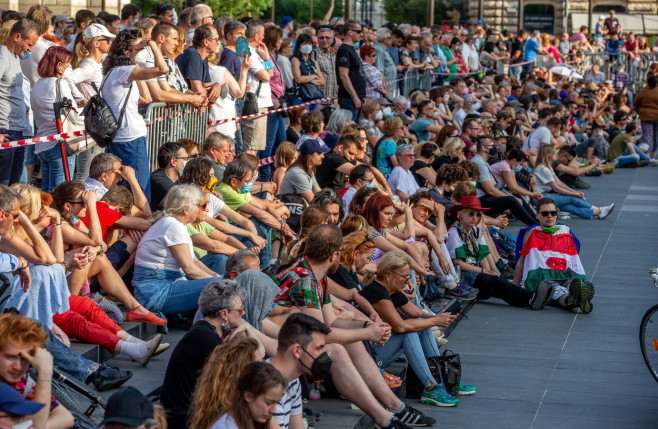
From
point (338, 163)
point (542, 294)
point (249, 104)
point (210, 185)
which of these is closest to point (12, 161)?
point (210, 185)

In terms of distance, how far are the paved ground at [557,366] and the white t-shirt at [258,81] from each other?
3.55 metres

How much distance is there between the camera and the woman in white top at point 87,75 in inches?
439

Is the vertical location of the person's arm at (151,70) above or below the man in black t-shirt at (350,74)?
above

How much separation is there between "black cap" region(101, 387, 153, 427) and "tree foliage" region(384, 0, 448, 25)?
185ft

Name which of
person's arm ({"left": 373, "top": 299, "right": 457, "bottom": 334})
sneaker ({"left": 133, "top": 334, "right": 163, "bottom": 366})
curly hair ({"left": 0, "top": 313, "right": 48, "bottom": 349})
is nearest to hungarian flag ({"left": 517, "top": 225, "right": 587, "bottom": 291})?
person's arm ({"left": 373, "top": 299, "right": 457, "bottom": 334})

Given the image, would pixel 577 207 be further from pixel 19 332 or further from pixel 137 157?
pixel 19 332

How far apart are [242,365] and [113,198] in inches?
156

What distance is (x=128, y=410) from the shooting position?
5.19 metres

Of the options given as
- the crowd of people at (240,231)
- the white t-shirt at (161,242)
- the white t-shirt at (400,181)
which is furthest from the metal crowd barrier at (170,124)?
the white t-shirt at (400,181)

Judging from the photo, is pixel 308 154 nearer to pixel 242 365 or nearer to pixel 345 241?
pixel 345 241

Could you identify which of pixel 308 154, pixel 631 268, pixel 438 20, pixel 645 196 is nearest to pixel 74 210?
pixel 308 154

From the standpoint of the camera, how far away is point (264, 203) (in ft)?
39.0

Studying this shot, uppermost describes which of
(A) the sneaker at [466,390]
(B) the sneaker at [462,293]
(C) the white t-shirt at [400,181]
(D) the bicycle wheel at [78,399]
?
(C) the white t-shirt at [400,181]

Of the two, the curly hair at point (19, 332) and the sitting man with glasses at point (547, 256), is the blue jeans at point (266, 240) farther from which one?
the curly hair at point (19, 332)
